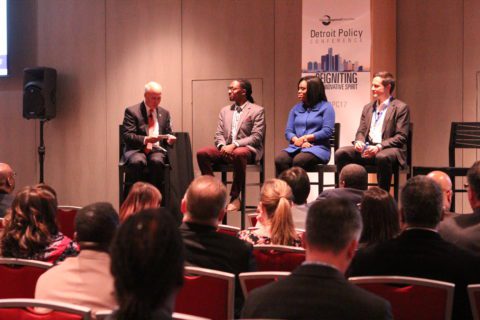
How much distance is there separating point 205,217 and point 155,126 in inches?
157

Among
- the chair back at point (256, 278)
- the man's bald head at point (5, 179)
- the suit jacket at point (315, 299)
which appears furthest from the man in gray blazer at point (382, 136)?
the suit jacket at point (315, 299)

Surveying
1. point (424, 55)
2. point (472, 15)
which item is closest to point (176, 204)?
point (424, 55)

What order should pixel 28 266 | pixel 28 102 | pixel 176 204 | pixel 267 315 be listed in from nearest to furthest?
pixel 267 315 < pixel 28 266 < pixel 176 204 < pixel 28 102

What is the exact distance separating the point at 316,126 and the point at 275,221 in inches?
126

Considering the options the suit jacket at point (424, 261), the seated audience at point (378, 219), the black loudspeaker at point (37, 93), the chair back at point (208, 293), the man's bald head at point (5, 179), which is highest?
the black loudspeaker at point (37, 93)

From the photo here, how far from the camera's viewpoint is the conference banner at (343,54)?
293 inches

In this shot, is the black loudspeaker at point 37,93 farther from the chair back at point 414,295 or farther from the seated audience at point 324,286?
the seated audience at point 324,286

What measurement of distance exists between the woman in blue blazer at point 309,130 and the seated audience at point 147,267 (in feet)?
15.8

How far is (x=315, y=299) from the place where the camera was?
2043mm

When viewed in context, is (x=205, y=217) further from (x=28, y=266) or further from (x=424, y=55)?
(x=424, y=55)

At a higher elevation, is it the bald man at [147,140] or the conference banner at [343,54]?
the conference banner at [343,54]

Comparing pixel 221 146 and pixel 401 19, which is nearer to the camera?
pixel 221 146

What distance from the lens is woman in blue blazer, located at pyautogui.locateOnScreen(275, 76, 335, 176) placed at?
6.53 metres

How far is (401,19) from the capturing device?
7969 mm
